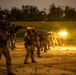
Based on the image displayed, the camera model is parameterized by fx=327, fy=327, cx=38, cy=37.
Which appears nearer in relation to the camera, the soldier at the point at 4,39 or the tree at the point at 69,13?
the soldier at the point at 4,39

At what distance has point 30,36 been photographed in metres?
17.0

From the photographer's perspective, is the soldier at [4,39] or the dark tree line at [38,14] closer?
the soldier at [4,39]

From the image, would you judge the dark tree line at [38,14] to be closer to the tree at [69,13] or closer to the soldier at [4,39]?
the tree at [69,13]

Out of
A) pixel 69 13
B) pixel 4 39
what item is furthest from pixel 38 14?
pixel 4 39

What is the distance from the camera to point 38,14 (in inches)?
2667

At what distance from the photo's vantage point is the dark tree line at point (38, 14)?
2613 inches

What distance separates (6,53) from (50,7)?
58.2 meters

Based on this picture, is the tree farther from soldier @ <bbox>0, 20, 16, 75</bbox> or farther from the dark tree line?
soldier @ <bbox>0, 20, 16, 75</bbox>

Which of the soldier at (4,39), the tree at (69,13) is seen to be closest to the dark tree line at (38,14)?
the tree at (69,13)

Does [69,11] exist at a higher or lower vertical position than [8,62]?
higher

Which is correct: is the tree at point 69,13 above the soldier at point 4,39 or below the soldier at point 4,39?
above

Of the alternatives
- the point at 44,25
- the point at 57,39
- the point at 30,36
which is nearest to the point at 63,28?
the point at 44,25

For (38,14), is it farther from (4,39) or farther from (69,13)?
(4,39)

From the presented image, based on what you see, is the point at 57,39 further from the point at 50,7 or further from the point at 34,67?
the point at 50,7
